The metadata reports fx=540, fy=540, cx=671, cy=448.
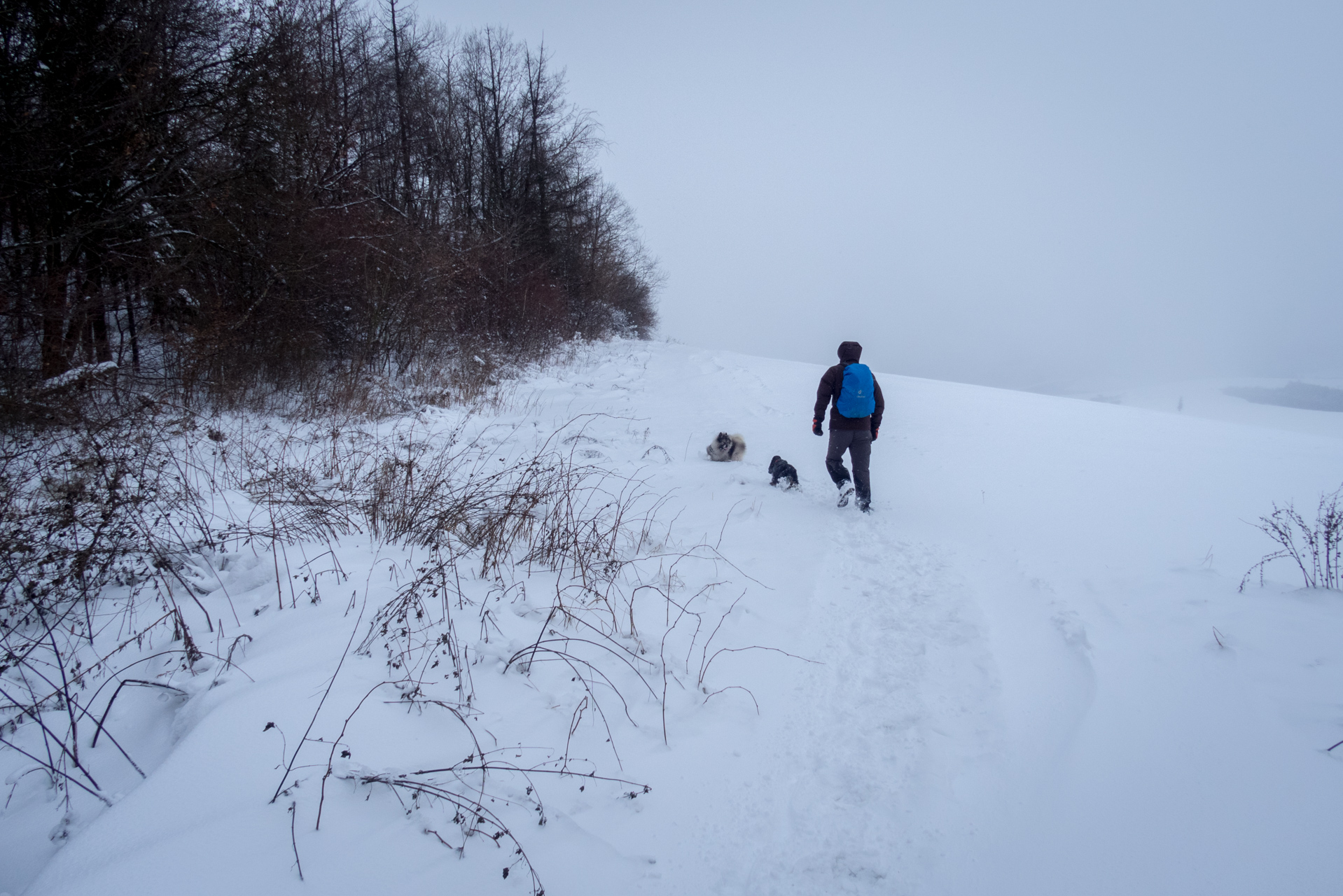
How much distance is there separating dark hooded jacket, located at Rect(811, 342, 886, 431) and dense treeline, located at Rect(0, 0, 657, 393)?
24.6 ft

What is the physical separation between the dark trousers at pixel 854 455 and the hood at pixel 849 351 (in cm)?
79

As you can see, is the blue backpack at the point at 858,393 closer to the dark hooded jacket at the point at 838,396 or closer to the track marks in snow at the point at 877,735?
the dark hooded jacket at the point at 838,396

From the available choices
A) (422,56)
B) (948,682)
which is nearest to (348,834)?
(948,682)

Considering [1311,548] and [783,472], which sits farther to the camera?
[783,472]

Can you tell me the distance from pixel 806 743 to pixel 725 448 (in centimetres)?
532

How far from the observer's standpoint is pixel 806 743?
2434mm

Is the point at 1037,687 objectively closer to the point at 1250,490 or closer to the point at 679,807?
the point at 679,807

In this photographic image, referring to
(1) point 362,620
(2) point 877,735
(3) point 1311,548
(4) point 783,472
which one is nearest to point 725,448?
(4) point 783,472

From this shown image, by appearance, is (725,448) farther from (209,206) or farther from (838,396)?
(209,206)

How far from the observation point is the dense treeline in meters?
5.56

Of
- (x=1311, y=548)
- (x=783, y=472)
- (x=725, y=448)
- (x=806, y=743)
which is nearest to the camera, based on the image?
(x=806, y=743)

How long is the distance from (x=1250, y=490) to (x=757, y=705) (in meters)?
8.04

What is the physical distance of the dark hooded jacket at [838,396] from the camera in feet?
19.3

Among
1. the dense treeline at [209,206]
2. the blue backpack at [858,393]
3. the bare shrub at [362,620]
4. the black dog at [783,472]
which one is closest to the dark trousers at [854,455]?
the blue backpack at [858,393]
